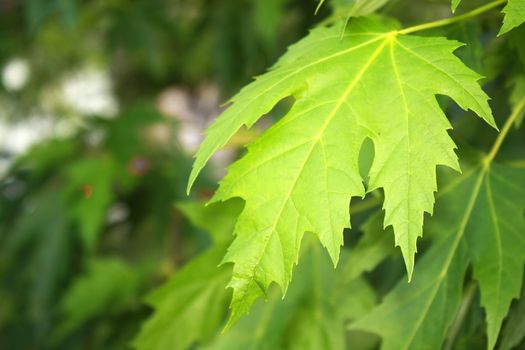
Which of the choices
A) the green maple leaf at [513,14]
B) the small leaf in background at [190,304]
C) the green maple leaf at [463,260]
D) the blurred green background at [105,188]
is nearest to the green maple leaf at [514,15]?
the green maple leaf at [513,14]

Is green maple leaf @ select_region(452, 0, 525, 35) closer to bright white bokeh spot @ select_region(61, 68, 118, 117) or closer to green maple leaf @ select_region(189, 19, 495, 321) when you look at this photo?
green maple leaf @ select_region(189, 19, 495, 321)

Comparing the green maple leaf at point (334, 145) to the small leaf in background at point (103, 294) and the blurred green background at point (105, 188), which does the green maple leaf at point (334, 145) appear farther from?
the small leaf in background at point (103, 294)

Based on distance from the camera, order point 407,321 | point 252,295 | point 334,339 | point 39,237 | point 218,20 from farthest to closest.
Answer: point 218,20 < point 39,237 < point 334,339 < point 407,321 < point 252,295

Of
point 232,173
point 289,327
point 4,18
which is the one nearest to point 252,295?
point 232,173

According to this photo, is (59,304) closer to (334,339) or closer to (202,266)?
(202,266)

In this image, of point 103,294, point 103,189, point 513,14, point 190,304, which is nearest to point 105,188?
point 103,189

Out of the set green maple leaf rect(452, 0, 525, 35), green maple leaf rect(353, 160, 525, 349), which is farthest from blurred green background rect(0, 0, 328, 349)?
green maple leaf rect(452, 0, 525, 35)
